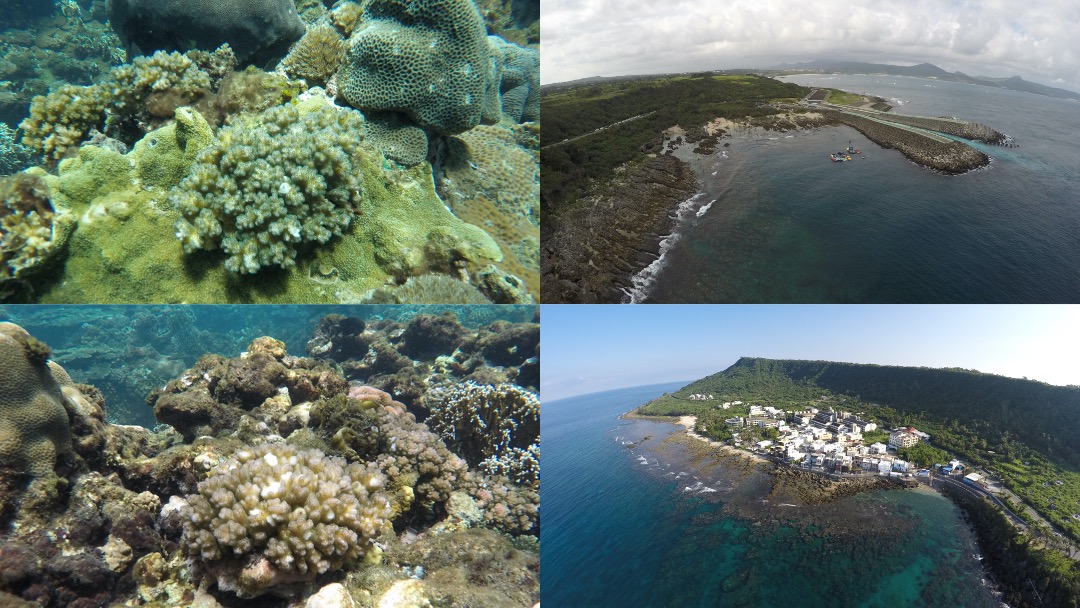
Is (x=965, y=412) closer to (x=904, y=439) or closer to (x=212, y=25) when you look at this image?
(x=904, y=439)

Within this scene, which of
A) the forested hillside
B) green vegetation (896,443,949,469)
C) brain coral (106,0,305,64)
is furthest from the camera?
the forested hillside

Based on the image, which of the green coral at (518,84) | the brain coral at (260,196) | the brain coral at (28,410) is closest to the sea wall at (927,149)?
the green coral at (518,84)

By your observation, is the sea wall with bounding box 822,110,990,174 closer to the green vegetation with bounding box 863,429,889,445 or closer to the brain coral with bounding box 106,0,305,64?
the green vegetation with bounding box 863,429,889,445

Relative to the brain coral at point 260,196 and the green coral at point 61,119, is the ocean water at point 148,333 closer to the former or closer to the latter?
the green coral at point 61,119

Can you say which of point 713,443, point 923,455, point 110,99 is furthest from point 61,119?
point 923,455

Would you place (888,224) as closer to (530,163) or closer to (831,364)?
(530,163)

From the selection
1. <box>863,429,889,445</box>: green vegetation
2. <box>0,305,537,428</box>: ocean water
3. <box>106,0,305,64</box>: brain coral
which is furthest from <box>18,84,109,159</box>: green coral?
<box>863,429,889,445</box>: green vegetation

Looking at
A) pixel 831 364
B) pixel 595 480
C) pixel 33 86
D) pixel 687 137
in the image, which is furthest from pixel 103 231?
pixel 831 364
